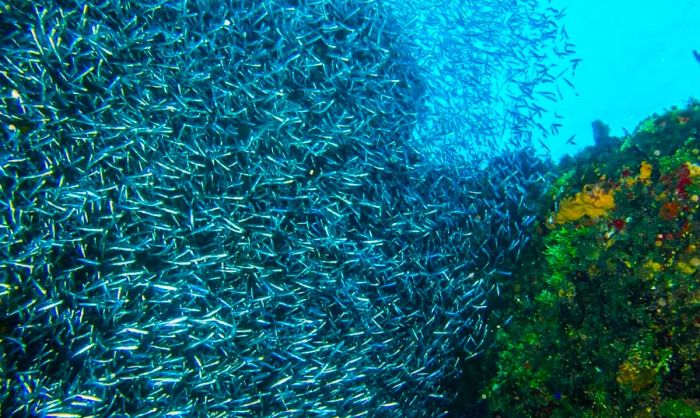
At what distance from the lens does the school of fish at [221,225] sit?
5949 millimetres

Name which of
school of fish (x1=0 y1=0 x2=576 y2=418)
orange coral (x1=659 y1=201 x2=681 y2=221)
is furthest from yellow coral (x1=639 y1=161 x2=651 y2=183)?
school of fish (x1=0 y1=0 x2=576 y2=418)

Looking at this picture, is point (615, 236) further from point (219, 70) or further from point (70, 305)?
point (70, 305)

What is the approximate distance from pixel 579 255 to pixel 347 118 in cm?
504

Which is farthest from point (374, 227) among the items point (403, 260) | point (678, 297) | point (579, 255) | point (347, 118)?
point (678, 297)

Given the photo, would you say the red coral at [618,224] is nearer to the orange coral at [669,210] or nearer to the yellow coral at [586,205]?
the yellow coral at [586,205]

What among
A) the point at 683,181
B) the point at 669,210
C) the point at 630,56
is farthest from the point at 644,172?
the point at 630,56

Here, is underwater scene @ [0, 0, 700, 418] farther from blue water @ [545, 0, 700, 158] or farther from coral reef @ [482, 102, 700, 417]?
blue water @ [545, 0, 700, 158]

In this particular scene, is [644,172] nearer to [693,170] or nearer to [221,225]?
[693,170]

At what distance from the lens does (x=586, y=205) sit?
704 centimetres

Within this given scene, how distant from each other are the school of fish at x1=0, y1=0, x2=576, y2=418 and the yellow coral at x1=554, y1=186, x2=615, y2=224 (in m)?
0.95

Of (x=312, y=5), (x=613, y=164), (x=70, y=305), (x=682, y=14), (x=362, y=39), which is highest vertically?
(x=682, y=14)

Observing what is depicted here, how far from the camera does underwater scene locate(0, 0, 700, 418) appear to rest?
579 cm

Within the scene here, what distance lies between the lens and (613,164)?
7.12m

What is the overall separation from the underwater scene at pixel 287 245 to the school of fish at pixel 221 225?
0.05 metres
